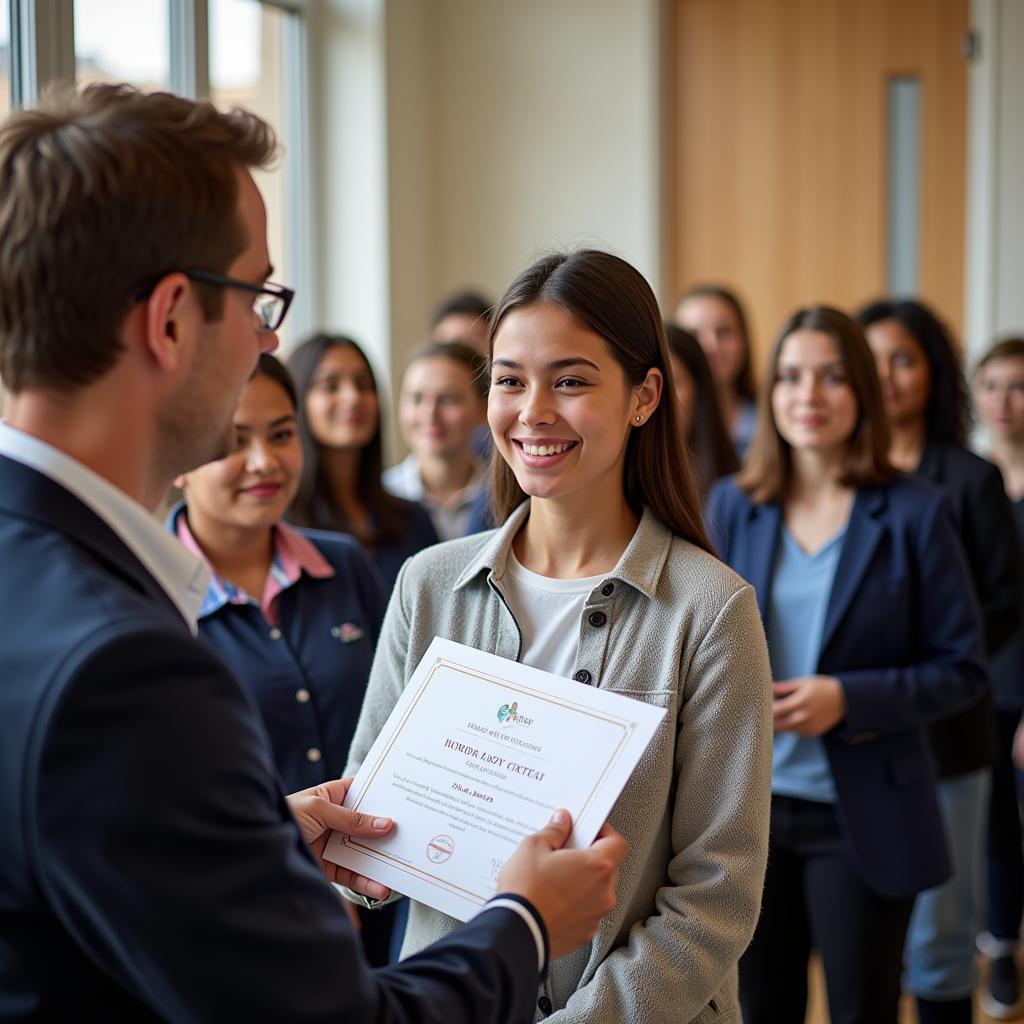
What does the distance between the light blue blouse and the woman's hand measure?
0.13m

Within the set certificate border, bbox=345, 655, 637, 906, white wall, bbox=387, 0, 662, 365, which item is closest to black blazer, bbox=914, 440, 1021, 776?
certificate border, bbox=345, 655, 637, 906

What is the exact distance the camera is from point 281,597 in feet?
7.54

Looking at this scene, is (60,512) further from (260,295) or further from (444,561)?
(444,561)

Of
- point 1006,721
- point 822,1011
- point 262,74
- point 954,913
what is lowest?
point 822,1011

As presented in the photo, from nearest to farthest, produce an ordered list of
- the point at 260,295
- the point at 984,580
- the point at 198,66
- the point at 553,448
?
the point at 260,295 < the point at 553,448 < the point at 984,580 < the point at 198,66

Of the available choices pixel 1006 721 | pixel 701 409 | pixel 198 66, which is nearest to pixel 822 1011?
pixel 1006 721

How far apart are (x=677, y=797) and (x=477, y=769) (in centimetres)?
27

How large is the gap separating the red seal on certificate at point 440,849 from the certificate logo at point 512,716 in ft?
0.45

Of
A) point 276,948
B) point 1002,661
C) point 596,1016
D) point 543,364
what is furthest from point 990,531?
point 276,948

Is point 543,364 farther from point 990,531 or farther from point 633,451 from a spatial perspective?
point 990,531

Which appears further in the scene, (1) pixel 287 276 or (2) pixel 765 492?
(1) pixel 287 276

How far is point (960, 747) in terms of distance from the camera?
2.81 m

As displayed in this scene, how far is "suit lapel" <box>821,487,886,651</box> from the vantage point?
2330 mm

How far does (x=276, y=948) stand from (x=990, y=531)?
7.54 ft
